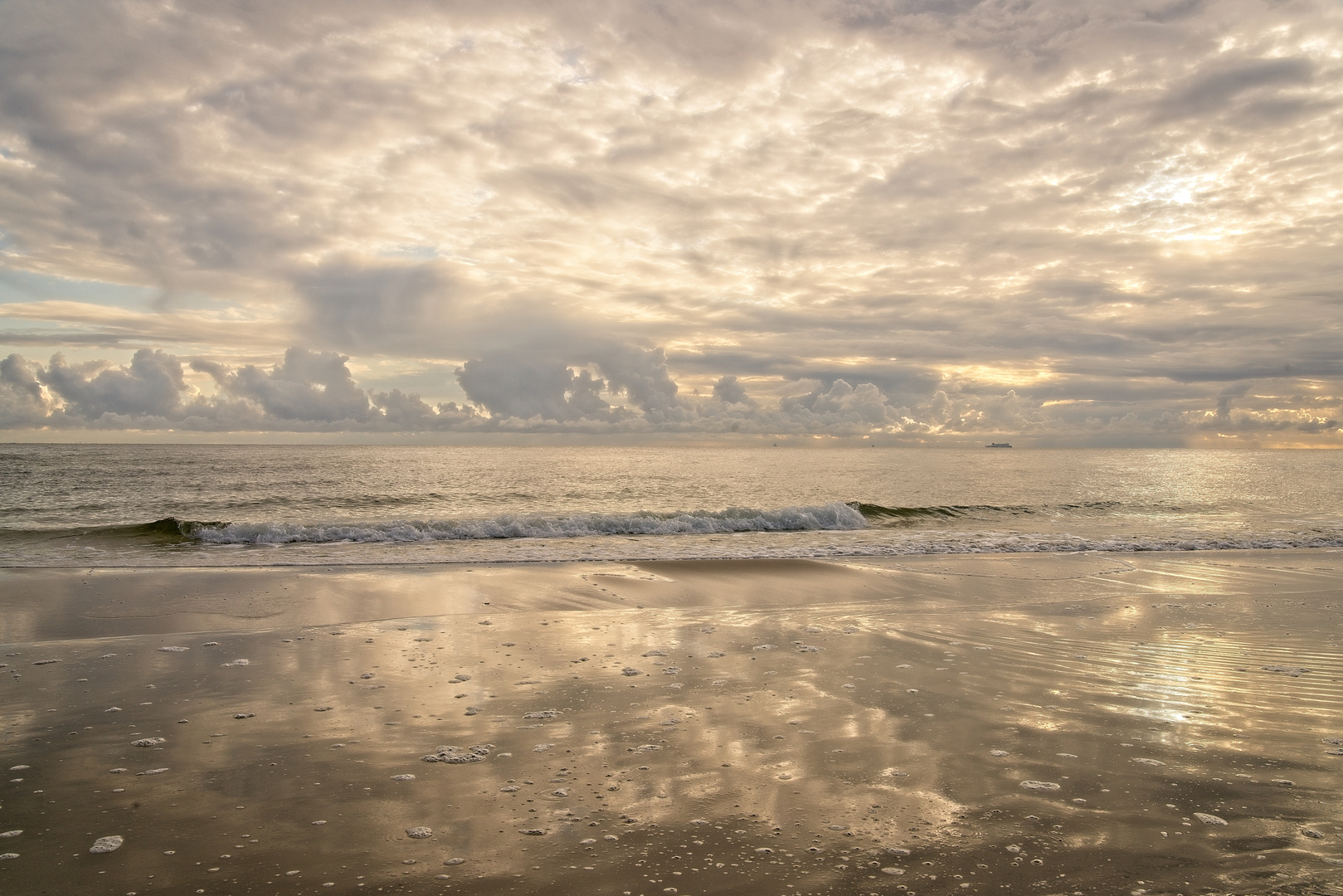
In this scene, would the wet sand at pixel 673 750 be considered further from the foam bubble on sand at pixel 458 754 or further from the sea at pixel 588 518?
the sea at pixel 588 518

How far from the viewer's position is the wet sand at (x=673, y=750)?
438 centimetres

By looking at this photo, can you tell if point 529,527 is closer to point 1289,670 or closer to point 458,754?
point 458,754

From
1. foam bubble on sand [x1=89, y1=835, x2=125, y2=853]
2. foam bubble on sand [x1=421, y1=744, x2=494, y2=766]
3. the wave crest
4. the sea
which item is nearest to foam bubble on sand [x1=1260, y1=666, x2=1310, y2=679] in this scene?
foam bubble on sand [x1=421, y1=744, x2=494, y2=766]

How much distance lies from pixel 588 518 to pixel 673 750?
2168 centimetres

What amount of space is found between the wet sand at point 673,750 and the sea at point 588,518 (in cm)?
917

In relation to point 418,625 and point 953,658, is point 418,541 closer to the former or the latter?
point 418,625

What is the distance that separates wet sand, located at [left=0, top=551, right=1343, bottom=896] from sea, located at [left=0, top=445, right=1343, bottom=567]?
30.1ft

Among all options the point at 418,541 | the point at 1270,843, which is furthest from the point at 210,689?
the point at 418,541

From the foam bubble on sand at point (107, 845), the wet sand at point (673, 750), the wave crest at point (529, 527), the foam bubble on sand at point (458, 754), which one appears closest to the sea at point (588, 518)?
the wave crest at point (529, 527)

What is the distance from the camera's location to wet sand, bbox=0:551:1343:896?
4.38 metres

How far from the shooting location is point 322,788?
5441mm

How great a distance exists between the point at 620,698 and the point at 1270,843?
530cm

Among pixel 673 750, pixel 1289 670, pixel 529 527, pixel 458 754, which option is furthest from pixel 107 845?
pixel 529 527

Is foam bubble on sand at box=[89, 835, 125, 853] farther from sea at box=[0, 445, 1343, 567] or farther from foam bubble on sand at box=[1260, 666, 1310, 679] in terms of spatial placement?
sea at box=[0, 445, 1343, 567]
